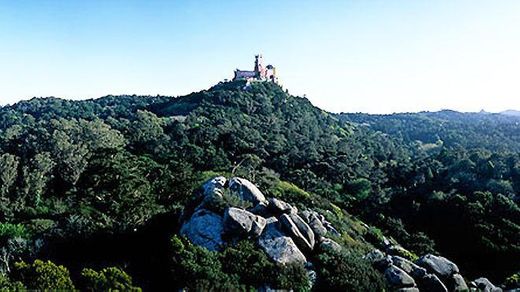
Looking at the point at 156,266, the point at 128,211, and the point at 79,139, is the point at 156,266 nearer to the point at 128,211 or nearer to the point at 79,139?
the point at 128,211

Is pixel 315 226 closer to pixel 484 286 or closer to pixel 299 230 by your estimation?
pixel 299 230

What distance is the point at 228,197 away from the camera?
2792 cm

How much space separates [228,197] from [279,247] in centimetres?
516

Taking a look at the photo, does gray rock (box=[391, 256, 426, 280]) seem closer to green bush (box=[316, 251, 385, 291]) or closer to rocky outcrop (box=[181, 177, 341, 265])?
green bush (box=[316, 251, 385, 291])

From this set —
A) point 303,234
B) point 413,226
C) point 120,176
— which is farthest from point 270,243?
Answer: point 413,226

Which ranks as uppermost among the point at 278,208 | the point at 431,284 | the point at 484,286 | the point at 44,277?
the point at 278,208

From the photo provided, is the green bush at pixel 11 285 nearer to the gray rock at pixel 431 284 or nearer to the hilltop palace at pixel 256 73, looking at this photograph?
the gray rock at pixel 431 284

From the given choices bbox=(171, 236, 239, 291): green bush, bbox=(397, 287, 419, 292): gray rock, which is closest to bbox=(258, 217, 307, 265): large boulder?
bbox=(171, 236, 239, 291): green bush

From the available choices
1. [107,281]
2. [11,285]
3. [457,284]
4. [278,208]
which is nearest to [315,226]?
[278,208]

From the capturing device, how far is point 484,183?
233 feet

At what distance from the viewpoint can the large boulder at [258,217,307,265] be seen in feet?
77.7

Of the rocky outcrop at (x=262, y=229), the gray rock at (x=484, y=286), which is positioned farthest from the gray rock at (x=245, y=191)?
the gray rock at (x=484, y=286)

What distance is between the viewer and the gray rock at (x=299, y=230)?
25.3 meters

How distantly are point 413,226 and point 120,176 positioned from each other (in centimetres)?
3817
